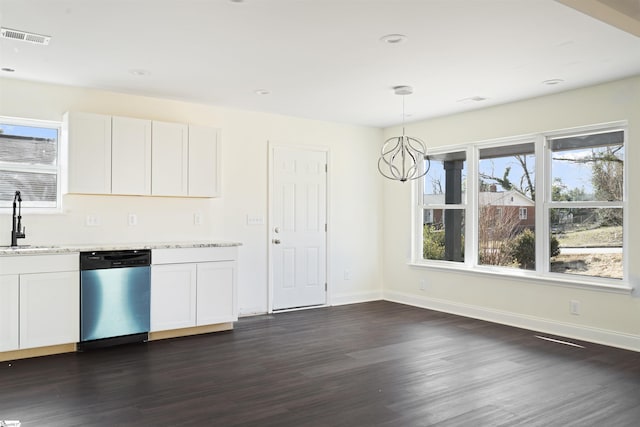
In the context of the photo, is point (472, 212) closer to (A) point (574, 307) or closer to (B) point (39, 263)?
(A) point (574, 307)

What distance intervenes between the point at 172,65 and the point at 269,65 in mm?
815

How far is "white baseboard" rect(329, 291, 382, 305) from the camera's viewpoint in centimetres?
659

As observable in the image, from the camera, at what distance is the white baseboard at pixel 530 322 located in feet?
14.7

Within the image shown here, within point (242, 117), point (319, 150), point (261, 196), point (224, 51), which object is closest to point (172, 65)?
point (224, 51)

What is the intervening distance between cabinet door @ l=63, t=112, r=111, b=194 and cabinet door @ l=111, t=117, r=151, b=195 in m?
0.06

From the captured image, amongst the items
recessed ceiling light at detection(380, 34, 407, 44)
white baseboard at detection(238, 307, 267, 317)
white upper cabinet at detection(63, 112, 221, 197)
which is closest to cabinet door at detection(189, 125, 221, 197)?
white upper cabinet at detection(63, 112, 221, 197)

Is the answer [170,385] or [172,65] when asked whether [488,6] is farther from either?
[170,385]

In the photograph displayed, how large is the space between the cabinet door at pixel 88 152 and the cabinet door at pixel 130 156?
6 centimetres

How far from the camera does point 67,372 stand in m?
3.72

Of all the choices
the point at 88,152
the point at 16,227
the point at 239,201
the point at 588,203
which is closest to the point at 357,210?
the point at 239,201

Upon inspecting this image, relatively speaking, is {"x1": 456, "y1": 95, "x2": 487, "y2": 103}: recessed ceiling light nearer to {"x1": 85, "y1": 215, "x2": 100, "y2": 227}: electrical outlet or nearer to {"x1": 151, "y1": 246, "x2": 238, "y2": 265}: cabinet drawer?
{"x1": 151, "y1": 246, "x2": 238, "y2": 265}: cabinet drawer

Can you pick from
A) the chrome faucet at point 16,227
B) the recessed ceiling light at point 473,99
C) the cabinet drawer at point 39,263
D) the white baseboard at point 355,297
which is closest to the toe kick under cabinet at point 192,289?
the cabinet drawer at point 39,263

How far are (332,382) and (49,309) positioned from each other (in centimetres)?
248

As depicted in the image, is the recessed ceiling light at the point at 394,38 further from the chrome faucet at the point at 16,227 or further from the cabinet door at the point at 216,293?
the chrome faucet at the point at 16,227
